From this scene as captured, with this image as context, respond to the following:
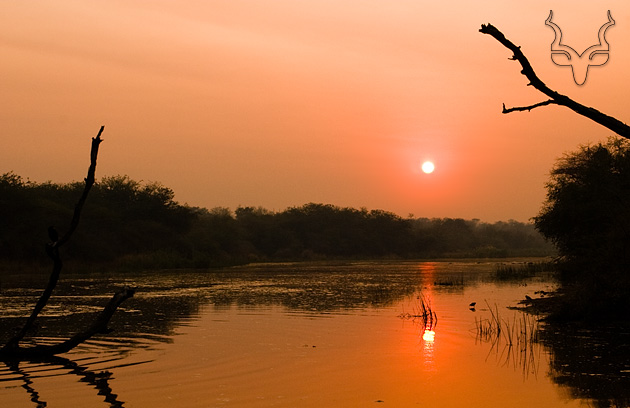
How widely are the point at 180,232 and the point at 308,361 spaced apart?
65031mm

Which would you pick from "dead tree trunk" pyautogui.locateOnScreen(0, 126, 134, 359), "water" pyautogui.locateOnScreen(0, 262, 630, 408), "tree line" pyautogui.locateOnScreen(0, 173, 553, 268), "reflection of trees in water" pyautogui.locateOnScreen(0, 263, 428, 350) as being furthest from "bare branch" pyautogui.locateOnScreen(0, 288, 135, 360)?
"tree line" pyautogui.locateOnScreen(0, 173, 553, 268)

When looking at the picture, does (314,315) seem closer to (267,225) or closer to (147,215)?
(147,215)

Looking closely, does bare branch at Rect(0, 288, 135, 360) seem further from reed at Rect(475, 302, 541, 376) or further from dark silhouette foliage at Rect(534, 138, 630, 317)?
dark silhouette foliage at Rect(534, 138, 630, 317)

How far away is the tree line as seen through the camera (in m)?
59.1

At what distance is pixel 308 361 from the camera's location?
49.6ft

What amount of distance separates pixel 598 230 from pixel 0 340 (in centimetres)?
2620

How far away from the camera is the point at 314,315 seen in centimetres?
2388

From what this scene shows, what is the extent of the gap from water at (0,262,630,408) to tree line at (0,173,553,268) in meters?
32.8

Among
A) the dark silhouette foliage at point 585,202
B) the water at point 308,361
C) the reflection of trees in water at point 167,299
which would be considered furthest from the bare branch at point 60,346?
the dark silhouette foliage at point 585,202

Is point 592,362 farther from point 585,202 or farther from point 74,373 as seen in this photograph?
point 585,202

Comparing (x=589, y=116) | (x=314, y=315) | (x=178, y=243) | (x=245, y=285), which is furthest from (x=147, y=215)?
(x=589, y=116)

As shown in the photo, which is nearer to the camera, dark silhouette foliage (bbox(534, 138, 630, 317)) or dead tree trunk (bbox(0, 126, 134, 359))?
dead tree trunk (bbox(0, 126, 134, 359))

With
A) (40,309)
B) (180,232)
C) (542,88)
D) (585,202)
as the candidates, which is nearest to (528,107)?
(542,88)

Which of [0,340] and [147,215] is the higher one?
[147,215]
